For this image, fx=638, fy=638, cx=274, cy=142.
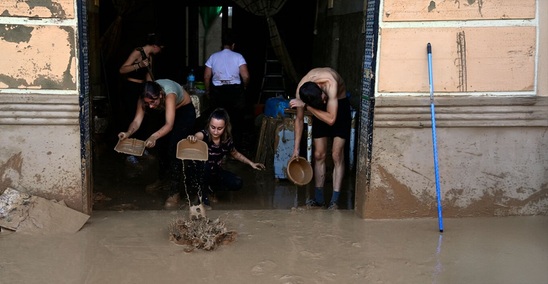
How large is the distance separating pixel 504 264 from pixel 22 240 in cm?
358

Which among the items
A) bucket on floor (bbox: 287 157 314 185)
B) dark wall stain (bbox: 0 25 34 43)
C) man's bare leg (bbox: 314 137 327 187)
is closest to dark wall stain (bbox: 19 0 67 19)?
dark wall stain (bbox: 0 25 34 43)

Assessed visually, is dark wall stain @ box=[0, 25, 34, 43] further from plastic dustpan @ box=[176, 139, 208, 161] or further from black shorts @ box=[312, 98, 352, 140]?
black shorts @ box=[312, 98, 352, 140]

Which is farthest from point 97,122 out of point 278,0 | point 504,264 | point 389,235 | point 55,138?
point 504,264

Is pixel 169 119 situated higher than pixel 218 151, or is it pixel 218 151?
pixel 169 119

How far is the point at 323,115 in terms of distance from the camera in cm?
574

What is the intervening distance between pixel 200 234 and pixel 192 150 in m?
1.08

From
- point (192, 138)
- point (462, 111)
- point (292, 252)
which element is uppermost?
point (462, 111)

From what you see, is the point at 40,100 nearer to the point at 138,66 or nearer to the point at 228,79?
the point at 138,66

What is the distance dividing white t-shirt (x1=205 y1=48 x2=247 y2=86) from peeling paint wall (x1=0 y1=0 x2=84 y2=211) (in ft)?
11.4

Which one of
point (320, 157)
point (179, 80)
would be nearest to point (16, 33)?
point (320, 157)

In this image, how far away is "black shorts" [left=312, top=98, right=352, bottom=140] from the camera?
603 cm

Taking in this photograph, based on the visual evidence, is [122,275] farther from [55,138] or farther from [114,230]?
[55,138]

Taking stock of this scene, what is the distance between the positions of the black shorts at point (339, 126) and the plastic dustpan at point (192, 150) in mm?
1151

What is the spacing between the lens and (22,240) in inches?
191
